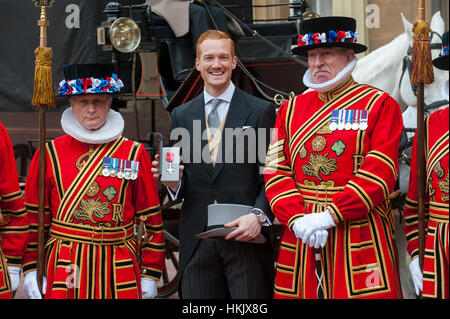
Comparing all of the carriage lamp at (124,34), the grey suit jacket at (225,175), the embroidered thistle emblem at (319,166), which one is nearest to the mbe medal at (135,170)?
the grey suit jacket at (225,175)

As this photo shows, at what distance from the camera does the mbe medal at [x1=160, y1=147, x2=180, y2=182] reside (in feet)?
12.0

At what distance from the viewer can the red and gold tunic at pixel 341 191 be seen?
3434 mm

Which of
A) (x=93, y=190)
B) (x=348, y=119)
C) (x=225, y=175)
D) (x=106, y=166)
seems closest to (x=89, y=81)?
(x=106, y=166)

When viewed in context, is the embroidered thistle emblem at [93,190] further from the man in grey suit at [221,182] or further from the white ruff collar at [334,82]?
the white ruff collar at [334,82]

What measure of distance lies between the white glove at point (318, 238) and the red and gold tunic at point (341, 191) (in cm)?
11

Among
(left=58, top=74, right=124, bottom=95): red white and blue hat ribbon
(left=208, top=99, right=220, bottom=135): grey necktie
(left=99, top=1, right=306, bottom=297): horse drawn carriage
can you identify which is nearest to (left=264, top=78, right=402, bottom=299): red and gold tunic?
(left=208, top=99, right=220, bottom=135): grey necktie

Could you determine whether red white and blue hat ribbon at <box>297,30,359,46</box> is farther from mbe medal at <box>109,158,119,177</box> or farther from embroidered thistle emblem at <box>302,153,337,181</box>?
mbe medal at <box>109,158,119,177</box>

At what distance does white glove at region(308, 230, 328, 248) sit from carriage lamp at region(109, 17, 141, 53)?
2951mm

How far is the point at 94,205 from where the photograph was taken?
12.0ft

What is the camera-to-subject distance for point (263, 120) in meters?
3.91

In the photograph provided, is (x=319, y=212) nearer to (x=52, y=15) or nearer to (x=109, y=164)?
(x=109, y=164)

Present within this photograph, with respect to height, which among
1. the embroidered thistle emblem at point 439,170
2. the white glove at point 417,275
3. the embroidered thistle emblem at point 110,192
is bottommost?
the white glove at point 417,275

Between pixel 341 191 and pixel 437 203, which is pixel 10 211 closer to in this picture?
pixel 341 191
